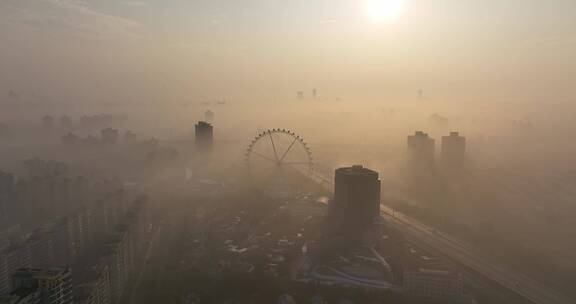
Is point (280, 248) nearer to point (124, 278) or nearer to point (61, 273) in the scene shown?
point (124, 278)

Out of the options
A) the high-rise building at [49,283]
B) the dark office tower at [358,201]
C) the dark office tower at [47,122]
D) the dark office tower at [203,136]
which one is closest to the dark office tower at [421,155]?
the dark office tower at [358,201]

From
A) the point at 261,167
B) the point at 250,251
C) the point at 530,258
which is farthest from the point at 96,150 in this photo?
the point at 530,258

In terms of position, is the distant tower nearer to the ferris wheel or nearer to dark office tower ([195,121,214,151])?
dark office tower ([195,121,214,151])

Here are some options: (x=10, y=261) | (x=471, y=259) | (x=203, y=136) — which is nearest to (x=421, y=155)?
(x=471, y=259)

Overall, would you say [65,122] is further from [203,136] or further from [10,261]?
[10,261]

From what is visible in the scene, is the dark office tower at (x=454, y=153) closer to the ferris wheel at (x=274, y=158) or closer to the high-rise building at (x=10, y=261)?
the ferris wheel at (x=274, y=158)
